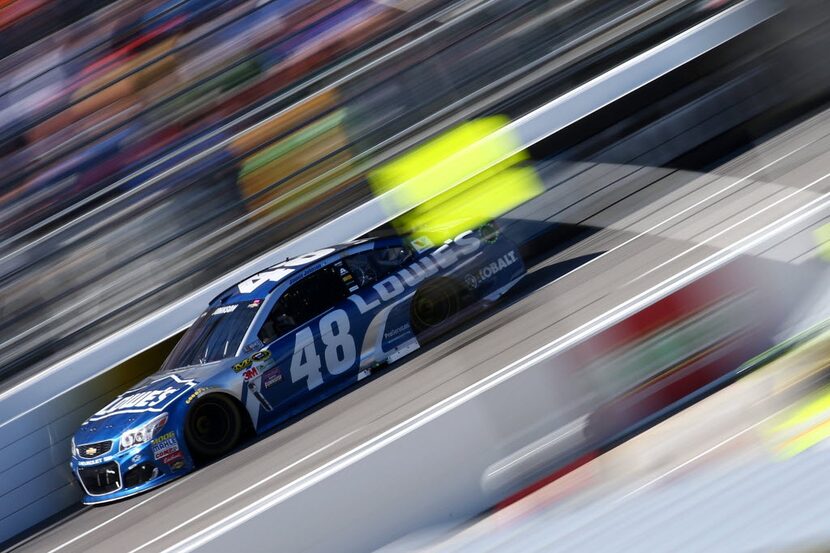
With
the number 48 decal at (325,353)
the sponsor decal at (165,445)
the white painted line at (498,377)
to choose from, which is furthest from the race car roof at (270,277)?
the white painted line at (498,377)

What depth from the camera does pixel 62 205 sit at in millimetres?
6844

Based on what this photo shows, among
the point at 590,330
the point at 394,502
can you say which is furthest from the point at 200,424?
the point at 590,330

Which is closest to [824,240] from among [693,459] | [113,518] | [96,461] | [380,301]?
[693,459]

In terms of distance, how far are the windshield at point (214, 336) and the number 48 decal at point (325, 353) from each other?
428 mm

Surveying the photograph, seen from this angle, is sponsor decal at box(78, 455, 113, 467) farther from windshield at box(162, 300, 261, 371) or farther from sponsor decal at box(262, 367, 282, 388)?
sponsor decal at box(262, 367, 282, 388)

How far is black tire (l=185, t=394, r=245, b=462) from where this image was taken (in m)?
6.95

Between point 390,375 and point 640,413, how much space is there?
3.12 metres

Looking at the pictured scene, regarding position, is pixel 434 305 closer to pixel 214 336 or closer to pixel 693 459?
pixel 214 336

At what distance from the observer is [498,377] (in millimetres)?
4164

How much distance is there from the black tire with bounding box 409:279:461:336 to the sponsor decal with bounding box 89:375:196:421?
1.64 m

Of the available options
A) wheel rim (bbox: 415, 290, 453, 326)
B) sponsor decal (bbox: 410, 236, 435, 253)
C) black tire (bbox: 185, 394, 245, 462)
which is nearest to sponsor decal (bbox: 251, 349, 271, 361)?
black tire (bbox: 185, 394, 245, 462)

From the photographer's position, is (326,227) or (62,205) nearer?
(62,205)

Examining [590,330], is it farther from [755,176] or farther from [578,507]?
[755,176]

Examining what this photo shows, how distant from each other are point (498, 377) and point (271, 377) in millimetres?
3322
